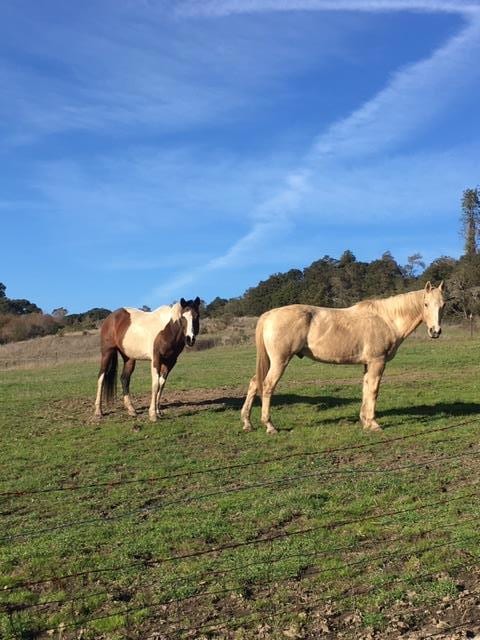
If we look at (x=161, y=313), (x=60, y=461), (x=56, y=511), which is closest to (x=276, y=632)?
(x=56, y=511)

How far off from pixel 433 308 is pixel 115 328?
6.49 metres

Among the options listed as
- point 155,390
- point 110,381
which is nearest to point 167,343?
point 155,390

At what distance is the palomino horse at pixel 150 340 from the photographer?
11672 mm

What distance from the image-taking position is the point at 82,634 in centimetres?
394

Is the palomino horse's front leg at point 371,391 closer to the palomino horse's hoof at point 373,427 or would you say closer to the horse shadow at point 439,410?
the palomino horse's hoof at point 373,427

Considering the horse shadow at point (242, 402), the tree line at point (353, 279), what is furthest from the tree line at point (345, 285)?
the horse shadow at point (242, 402)

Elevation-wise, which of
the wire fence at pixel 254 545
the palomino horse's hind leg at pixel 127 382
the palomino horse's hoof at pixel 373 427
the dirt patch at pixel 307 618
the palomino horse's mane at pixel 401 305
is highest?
the palomino horse's mane at pixel 401 305

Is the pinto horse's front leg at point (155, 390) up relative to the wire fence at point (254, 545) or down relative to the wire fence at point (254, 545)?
up

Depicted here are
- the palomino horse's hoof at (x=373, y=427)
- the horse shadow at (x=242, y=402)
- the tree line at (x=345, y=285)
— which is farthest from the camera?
the tree line at (x=345, y=285)

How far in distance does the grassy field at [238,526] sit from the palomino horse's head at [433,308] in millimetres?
1678

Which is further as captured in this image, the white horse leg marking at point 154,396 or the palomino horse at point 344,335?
the white horse leg marking at point 154,396

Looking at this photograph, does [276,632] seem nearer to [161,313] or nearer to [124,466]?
[124,466]

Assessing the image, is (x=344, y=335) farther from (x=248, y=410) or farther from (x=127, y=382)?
(x=127, y=382)

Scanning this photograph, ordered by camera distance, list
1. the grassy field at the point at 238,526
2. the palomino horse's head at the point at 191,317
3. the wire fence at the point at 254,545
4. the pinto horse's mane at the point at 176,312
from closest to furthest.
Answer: the grassy field at the point at 238,526 → the wire fence at the point at 254,545 → the palomino horse's head at the point at 191,317 → the pinto horse's mane at the point at 176,312
